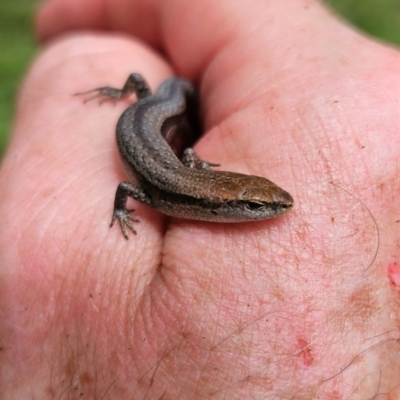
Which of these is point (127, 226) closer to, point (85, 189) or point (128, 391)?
point (85, 189)

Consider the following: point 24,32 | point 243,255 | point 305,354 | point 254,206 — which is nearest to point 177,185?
point 254,206

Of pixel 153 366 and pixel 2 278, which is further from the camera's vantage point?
pixel 2 278

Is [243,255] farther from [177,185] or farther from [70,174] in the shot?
[70,174]

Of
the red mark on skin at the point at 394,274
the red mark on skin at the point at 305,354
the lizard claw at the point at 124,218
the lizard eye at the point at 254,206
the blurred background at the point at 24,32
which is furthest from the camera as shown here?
the blurred background at the point at 24,32

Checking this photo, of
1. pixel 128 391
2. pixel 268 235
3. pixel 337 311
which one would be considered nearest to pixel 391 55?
pixel 268 235

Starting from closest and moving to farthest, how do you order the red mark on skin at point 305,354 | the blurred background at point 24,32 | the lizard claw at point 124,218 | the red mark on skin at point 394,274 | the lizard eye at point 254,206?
the red mark on skin at point 305,354
the red mark on skin at point 394,274
the lizard eye at point 254,206
the lizard claw at point 124,218
the blurred background at point 24,32

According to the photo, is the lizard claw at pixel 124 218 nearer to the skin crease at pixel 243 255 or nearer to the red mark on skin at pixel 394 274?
the skin crease at pixel 243 255

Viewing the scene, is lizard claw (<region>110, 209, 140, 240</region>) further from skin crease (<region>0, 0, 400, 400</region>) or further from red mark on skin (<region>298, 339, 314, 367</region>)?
red mark on skin (<region>298, 339, 314, 367</region>)

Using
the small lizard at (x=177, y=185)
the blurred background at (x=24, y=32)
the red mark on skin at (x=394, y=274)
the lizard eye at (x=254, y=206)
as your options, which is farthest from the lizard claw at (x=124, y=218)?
the blurred background at (x=24, y=32)
